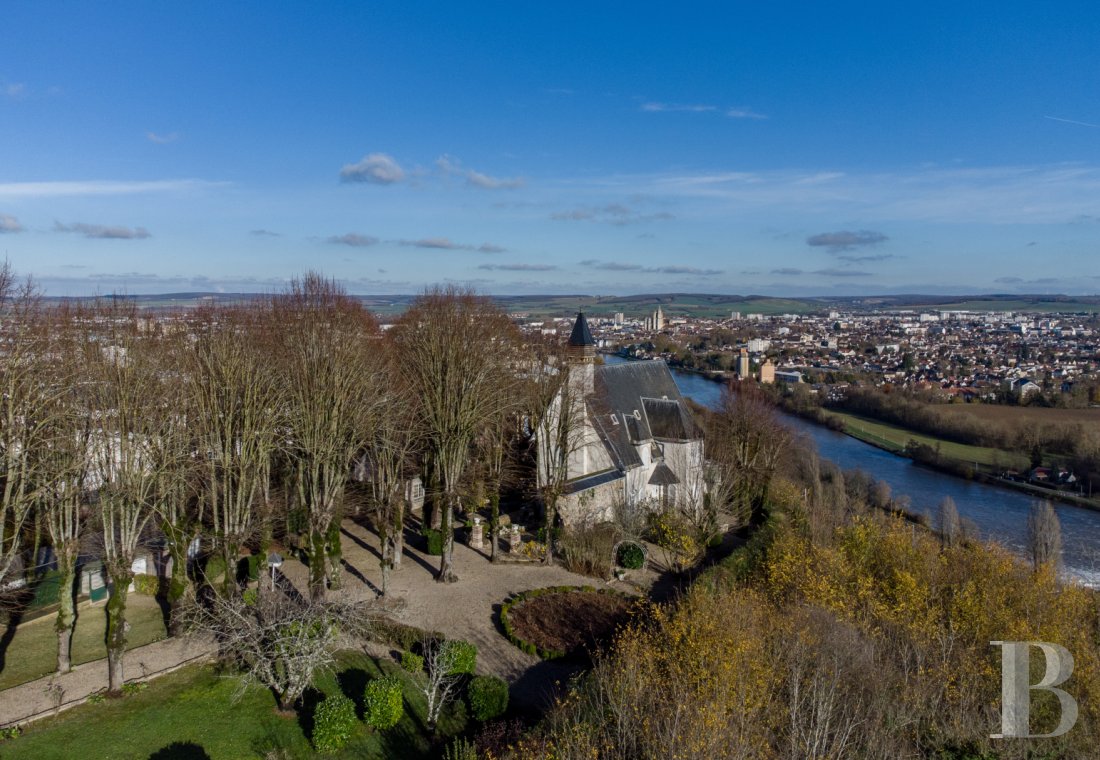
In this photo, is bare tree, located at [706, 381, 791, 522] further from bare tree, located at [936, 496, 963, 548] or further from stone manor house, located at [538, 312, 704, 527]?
bare tree, located at [936, 496, 963, 548]

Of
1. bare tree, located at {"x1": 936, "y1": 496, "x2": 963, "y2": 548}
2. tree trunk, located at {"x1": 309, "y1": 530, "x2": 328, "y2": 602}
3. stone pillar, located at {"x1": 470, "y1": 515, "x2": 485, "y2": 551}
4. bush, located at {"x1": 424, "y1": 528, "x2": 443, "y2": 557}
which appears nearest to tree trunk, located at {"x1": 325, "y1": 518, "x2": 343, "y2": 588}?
tree trunk, located at {"x1": 309, "y1": 530, "x2": 328, "y2": 602}

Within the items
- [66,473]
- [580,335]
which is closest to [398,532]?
[66,473]

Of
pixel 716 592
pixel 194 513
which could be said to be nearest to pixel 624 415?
pixel 716 592

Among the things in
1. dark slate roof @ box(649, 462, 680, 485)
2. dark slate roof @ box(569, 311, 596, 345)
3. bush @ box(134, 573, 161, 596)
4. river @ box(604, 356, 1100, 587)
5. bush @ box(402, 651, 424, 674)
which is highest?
dark slate roof @ box(569, 311, 596, 345)

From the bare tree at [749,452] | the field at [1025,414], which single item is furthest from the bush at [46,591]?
the field at [1025,414]

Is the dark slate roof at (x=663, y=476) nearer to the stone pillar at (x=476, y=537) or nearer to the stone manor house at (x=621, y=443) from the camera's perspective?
the stone manor house at (x=621, y=443)

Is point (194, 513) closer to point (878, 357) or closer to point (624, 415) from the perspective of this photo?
point (624, 415)

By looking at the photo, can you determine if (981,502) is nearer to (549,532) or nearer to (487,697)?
(549,532)
